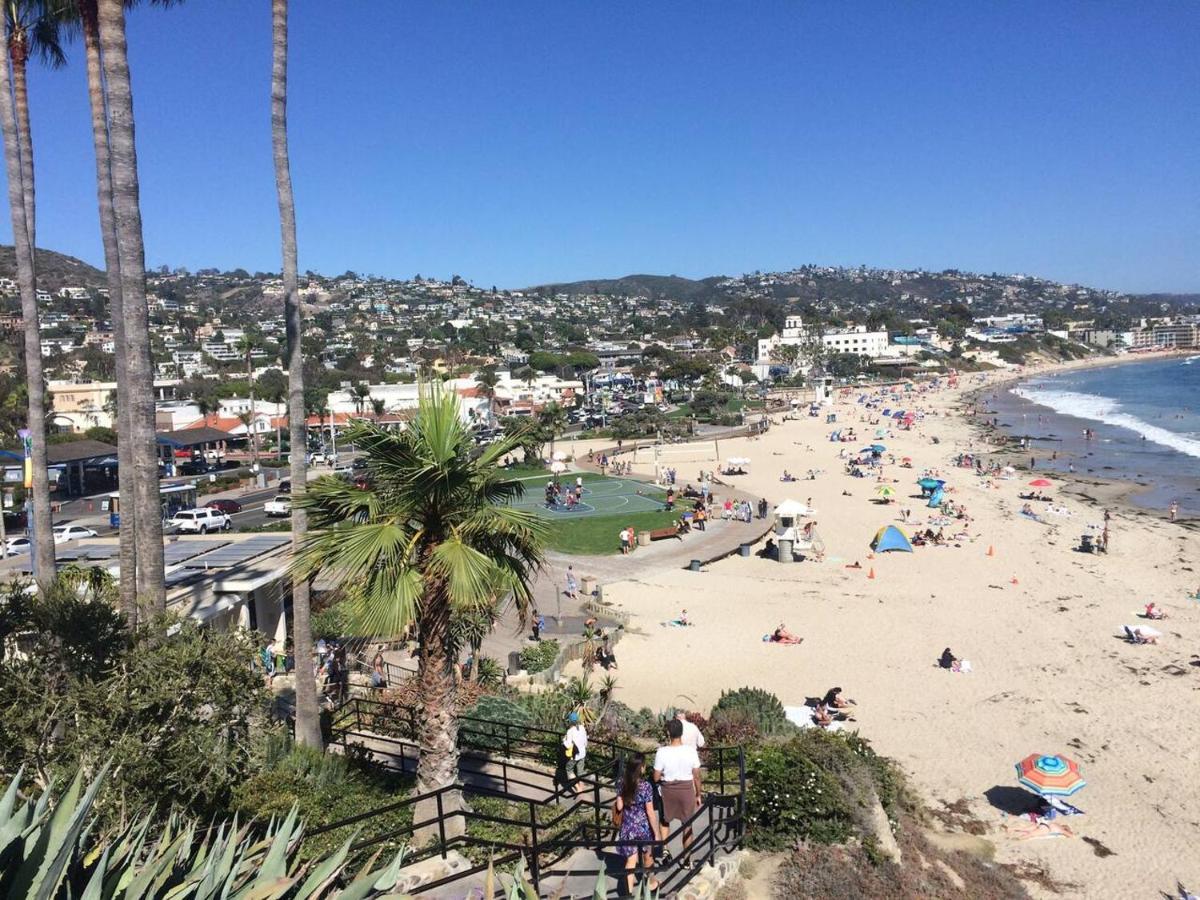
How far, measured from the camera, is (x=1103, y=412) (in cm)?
7912

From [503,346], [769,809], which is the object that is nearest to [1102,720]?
[769,809]

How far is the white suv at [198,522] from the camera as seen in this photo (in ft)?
103

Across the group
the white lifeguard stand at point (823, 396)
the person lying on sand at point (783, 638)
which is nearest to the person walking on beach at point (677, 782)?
the person lying on sand at point (783, 638)

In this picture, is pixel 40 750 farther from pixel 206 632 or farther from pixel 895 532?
pixel 895 532

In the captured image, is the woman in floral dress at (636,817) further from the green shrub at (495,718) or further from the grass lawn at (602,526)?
the grass lawn at (602,526)

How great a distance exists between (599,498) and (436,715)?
32.1 m

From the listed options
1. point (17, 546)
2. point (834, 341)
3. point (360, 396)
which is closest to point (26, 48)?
point (17, 546)

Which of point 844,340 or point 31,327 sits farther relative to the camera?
point 844,340

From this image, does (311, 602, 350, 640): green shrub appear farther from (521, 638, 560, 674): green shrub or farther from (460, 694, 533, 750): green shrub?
(460, 694, 533, 750): green shrub

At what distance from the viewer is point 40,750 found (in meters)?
6.10

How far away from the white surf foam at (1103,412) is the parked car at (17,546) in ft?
192

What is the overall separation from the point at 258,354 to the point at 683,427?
9193 centimetres

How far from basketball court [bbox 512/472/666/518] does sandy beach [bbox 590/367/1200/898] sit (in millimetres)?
5919

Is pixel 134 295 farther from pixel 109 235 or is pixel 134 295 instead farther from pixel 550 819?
pixel 550 819
